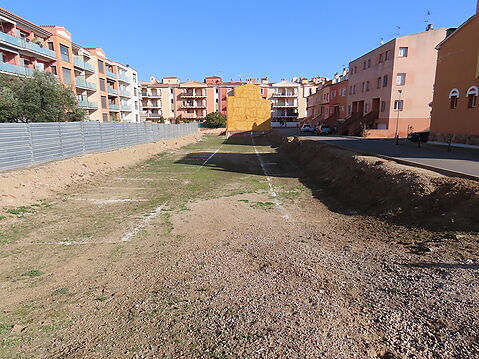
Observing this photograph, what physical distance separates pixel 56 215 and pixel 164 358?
7937 mm

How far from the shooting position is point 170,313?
432cm

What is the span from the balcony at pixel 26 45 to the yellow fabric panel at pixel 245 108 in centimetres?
2369

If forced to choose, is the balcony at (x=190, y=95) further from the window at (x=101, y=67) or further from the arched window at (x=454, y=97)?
the arched window at (x=454, y=97)

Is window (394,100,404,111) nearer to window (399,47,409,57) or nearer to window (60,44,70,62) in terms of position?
window (399,47,409,57)

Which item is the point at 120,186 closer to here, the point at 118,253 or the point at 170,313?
the point at 118,253

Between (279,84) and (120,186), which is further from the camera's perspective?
(279,84)

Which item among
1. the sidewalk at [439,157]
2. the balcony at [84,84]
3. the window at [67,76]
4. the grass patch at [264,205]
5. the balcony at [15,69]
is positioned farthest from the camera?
the balcony at [84,84]

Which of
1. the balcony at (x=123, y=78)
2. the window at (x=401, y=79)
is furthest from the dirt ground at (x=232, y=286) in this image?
the balcony at (x=123, y=78)

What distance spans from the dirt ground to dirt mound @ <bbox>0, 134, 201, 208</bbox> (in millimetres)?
1210

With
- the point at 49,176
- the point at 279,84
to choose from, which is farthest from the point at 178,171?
the point at 279,84

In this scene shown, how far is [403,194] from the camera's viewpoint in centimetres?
934

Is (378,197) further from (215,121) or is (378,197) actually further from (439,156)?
(215,121)

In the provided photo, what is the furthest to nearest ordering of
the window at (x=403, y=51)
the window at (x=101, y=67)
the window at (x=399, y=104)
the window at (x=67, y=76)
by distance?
the window at (x=101, y=67) < the window at (x=67, y=76) < the window at (x=399, y=104) < the window at (x=403, y=51)

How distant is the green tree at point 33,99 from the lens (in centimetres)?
2027
